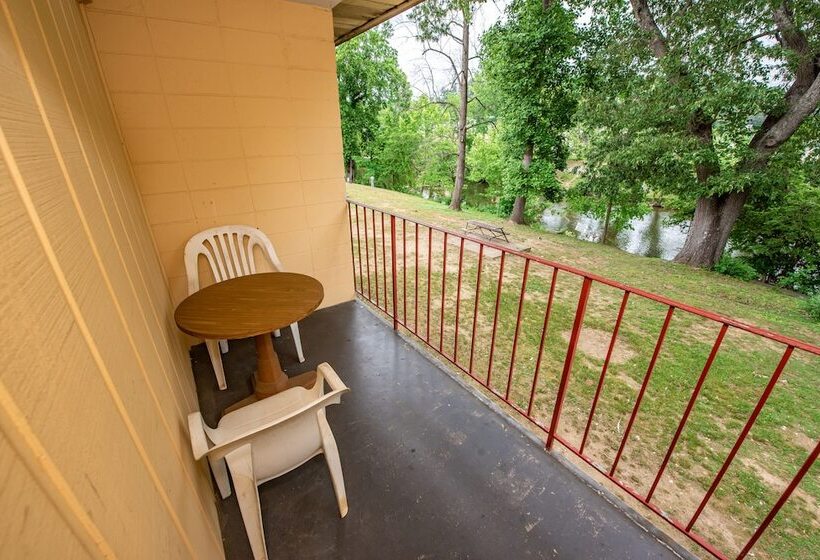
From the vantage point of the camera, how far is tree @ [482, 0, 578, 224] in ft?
25.7

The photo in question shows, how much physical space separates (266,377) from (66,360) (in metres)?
1.87

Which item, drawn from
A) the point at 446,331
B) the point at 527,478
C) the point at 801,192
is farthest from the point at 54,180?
the point at 801,192

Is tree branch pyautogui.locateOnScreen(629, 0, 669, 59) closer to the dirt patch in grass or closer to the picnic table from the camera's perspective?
the picnic table

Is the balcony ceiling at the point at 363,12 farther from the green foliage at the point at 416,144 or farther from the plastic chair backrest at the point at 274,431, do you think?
the green foliage at the point at 416,144

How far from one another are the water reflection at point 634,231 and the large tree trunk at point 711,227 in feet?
15.6

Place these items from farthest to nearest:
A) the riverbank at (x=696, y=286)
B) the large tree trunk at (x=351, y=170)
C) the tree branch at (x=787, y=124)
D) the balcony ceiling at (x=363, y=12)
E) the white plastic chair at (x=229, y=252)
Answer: the large tree trunk at (x=351, y=170) → the tree branch at (x=787, y=124) → the riverbank at (x=696, y=286) → the balcony ceiling at (x=363, y=12) → the white plastic chair at (x=229, y=252)

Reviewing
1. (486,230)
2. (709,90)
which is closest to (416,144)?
(486,230)

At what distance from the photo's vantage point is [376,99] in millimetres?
14141

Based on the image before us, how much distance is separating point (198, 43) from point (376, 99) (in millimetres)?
13476

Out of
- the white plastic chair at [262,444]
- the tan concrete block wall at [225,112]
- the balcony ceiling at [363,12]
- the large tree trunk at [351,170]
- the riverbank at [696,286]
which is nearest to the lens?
the white plastic chair at [262,444]

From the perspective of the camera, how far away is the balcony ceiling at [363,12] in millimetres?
2555

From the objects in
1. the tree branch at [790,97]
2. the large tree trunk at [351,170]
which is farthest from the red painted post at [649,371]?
the large tree trunk at [351,170]

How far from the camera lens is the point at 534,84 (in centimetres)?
832

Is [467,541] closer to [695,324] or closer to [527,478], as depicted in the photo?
[527,478]
